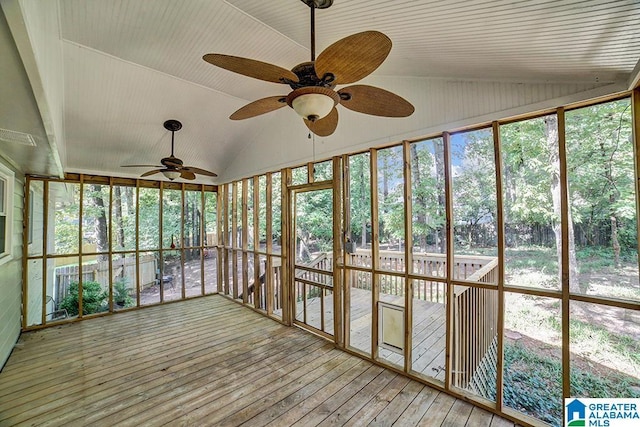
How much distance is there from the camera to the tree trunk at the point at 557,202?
2211 mm

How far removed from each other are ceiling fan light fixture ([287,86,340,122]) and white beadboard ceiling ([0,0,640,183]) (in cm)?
84

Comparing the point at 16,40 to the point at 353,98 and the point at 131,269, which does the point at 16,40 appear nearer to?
the point at 353,98

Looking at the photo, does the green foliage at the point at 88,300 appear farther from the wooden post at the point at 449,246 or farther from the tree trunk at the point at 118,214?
the wooden post at the point at 449,246

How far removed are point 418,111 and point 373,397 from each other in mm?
3061

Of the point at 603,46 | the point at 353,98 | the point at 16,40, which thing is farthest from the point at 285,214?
the point at 603,46

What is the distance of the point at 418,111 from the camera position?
2928 mm

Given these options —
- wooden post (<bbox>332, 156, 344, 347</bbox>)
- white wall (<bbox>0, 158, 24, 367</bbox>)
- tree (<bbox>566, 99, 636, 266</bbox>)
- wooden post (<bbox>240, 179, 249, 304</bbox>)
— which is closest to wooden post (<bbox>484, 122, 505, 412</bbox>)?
tree (<bbox>566, 99, 636, 266</bbox>)

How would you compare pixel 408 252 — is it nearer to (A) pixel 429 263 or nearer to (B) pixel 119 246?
(A) pixel 429 263

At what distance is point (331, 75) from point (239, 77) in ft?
8.88

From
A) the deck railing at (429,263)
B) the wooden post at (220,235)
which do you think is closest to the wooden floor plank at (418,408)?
the deck railing at (429,263)

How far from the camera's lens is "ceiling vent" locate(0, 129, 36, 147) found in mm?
2401

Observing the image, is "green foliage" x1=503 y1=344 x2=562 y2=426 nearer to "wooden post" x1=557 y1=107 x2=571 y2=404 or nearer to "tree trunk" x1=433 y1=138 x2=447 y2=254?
"wooden post" x1=557 y1=107 x2=571 y2=404

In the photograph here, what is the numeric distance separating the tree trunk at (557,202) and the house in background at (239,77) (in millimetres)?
166

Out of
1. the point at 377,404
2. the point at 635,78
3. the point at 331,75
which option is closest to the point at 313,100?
the point at 331,75
